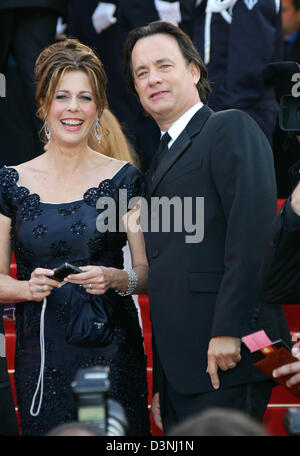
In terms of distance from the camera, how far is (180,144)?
2.68m

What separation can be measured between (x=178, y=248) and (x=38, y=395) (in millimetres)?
774

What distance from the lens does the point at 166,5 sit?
14.4 feet

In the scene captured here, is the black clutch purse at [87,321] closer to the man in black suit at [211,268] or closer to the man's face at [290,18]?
the man in black suit at [211,268]

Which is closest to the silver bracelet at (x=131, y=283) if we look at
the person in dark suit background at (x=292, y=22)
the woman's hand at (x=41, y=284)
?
the woman's hand at (x=41, y=284)

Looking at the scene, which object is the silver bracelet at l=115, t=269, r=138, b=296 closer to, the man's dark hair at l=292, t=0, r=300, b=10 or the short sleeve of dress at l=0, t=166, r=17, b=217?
the short sleeve of dress at l=0, t=166, r=17, b=217

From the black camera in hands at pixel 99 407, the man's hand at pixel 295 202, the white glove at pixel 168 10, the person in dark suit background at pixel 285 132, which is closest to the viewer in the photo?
the black camera in hands at pixel 99 407

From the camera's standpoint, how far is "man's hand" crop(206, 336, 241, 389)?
2.40m

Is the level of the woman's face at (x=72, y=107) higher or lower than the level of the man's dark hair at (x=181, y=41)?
lower

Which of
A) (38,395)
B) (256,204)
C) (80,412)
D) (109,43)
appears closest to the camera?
(80,412)

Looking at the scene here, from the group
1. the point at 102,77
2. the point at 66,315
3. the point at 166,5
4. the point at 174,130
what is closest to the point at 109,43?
the point at 166,5

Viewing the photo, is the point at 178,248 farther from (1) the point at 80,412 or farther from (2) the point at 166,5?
(2) the point at 166,5

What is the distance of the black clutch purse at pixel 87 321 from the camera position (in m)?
2.75

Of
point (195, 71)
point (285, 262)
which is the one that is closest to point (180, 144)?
point (195, 71)

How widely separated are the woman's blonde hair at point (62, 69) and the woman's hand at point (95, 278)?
681mm
